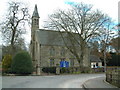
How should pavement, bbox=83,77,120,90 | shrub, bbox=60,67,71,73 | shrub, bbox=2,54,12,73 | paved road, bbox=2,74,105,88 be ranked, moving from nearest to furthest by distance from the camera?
pavement, bbox=83,77,120,90 < paved road, bbox=2,74,105,88 < shrub, bbox=2,54,12,73 < shrub, bbox=60,67,71,73

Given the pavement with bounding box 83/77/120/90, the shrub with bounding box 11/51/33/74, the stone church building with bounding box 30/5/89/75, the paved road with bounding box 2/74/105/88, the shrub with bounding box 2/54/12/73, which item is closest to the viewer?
the pavement with bounding box 83/77/120/90

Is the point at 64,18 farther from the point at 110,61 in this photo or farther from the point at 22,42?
the point at 110,61

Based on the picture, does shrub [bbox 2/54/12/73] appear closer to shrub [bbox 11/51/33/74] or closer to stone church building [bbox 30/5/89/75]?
shrub [bbox 11/51/33/74]

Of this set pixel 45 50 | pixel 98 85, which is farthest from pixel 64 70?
pixel 98 85

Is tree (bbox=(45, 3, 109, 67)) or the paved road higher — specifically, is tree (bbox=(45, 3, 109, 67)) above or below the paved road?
above

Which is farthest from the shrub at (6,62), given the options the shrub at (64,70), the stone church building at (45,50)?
the stone church building at (45,50)

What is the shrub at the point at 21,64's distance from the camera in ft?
113

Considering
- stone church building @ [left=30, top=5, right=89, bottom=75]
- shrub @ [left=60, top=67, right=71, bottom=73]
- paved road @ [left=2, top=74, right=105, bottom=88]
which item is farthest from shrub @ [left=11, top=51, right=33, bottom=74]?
stone church building @ [left=30, top=5, right=89, bottom=75]

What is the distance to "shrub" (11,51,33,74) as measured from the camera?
34.5 m

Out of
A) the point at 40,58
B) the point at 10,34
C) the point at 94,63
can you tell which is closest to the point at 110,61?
the point at 94,63

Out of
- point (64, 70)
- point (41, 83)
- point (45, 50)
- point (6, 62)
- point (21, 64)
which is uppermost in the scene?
point (45, 50)

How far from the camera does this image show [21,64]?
34.7 m

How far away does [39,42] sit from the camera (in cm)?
5497

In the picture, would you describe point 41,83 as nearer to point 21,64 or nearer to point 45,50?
point 21,64
